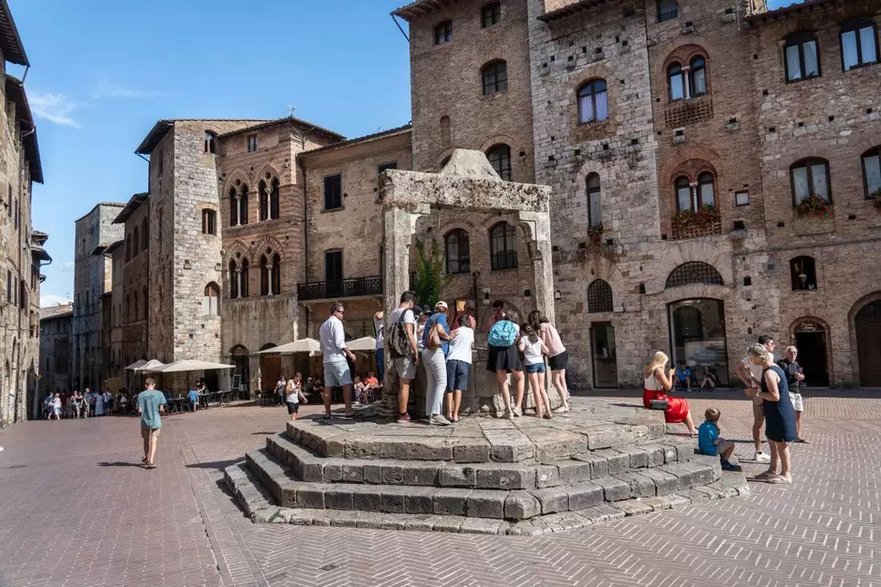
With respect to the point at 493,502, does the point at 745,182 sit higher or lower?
higher

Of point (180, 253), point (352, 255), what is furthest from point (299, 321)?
point (180, 253)

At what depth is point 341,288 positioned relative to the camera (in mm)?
27578

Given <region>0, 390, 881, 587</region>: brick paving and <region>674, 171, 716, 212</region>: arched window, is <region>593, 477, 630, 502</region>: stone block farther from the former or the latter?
<region>674, 171, 716, 212</region>: arched window

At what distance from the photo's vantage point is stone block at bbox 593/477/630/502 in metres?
6.45

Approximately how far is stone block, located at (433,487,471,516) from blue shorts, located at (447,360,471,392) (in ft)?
6.89

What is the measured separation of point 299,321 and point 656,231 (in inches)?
645

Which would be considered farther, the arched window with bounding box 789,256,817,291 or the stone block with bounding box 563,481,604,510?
the arched window with bounding box 789,256,817,291

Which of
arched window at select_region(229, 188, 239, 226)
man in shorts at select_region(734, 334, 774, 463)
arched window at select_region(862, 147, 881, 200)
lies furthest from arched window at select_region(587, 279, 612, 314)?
arched window at select_region(229, 188, 239, 226)

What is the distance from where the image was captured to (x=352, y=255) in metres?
28.1

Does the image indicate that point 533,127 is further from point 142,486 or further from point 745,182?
point 142,486

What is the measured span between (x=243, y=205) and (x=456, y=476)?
88.4 feet

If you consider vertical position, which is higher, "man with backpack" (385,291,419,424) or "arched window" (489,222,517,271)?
"arched window" (489,222,517,271)

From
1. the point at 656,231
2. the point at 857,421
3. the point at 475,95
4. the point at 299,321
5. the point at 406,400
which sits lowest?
the point at 857,421

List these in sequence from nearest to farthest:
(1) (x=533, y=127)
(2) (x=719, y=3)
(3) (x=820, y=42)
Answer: (3) (x=820, y=42), (2) (x=719, y=3), (1) (x=533, y=127)
